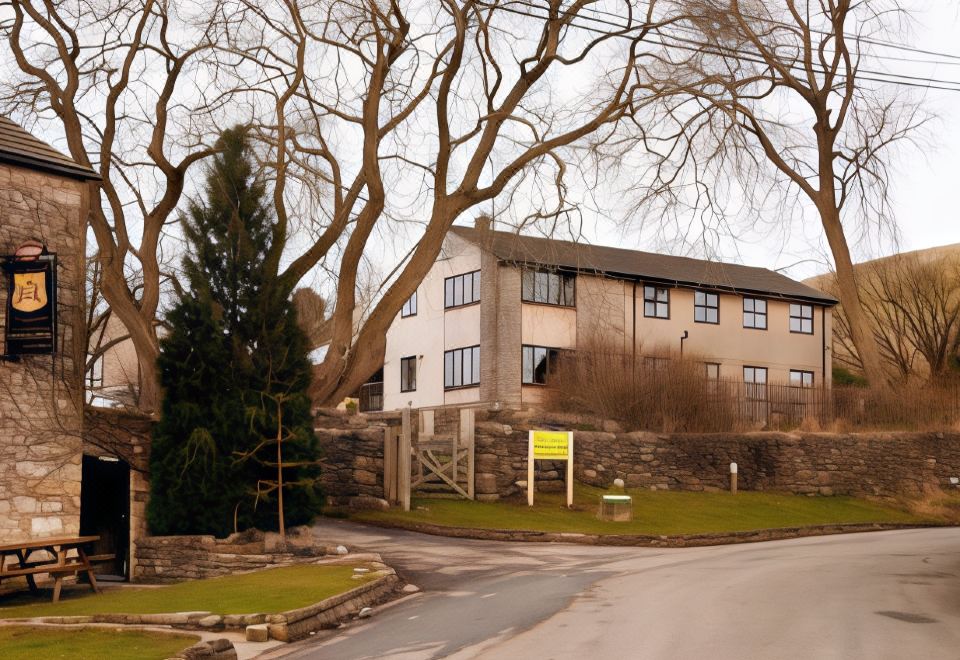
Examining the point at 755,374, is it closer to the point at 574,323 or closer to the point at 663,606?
the point at 574,323

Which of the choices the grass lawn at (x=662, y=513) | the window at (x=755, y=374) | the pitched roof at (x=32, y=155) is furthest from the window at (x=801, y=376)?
the pitched roof at (x=32, y=155)

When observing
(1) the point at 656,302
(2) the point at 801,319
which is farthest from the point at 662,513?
(2) the point at 801,319

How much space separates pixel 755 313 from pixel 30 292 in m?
36.0

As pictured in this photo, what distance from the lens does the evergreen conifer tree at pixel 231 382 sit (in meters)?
19.9

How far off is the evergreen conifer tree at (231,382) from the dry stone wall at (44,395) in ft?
6.06

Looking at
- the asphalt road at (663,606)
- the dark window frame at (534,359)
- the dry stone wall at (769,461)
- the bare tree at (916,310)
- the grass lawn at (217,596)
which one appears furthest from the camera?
the bare tree at (916,310)

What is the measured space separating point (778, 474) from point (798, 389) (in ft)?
21.3

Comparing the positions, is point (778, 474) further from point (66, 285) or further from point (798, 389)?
point (66, 285)

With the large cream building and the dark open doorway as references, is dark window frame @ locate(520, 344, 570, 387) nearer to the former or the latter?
the large cream building

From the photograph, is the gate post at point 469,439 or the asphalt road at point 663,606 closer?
the asphalt road at point 663,606

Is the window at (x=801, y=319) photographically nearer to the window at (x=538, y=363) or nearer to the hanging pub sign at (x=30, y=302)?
the window at (x=538, y=363)

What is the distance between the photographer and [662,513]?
29.5 meters

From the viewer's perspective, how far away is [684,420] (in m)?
36.9

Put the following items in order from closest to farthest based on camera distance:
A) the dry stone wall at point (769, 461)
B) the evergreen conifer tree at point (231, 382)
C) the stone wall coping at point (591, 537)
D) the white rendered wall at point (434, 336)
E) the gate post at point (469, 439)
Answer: the evergreen conifer tree at point (231, 382)
the stone wall coping at point (591, 537)
the gate post at point (469, 439)
the dry stone wall at point (769, 461)
the white rendered wall at point (434, 336)
